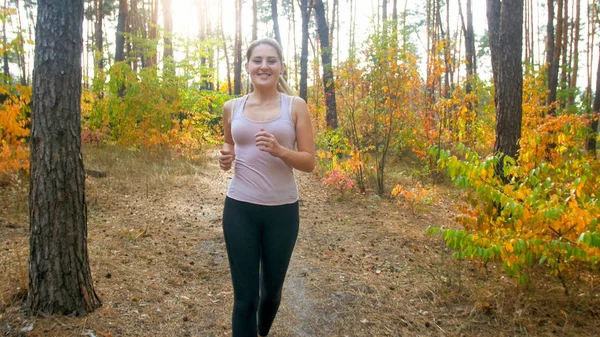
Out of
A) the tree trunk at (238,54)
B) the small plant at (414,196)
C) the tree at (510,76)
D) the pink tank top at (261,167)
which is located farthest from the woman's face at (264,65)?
the tree trunk at (238,54)

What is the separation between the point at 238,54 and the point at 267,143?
2120cm

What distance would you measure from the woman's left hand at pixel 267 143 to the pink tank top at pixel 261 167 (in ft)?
0.51

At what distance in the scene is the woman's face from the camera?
238 centimetres

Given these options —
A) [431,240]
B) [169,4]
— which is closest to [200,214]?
[431,240]

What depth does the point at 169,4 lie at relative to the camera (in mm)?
19688

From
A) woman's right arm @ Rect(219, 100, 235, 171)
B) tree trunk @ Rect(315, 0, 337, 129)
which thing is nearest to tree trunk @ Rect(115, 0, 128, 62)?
tree trunk @ Rect(315, 0, 337, 129)

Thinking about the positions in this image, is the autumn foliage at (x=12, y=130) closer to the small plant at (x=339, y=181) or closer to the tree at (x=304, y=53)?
the small plant at (x=339, y=181)

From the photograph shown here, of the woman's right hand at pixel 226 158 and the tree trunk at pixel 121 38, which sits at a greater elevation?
the tree trunk at pixel 121 38

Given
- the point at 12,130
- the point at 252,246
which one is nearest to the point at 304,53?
the point at 12,130

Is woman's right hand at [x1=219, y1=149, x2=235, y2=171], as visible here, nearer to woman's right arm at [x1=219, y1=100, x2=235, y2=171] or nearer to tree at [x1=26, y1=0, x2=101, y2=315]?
woman's right arm at [x1=219, y1=100, x2=235, y2=171]

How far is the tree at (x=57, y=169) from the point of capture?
2.71 m

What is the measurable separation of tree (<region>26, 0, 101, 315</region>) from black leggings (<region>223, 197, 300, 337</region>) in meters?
1.21

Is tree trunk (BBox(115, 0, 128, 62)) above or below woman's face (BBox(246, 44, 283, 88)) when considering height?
above

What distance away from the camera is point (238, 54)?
2230 centimetres
